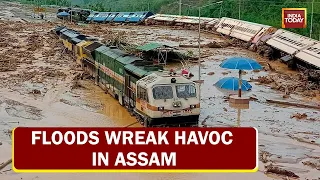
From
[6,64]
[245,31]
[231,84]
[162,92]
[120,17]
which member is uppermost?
[120,17]

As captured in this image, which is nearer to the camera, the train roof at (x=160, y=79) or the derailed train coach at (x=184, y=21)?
the train roof at (x=160, y=79)

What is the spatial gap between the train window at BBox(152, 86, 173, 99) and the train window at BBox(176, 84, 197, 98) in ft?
0.82

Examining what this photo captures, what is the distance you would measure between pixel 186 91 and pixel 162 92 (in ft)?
2.49

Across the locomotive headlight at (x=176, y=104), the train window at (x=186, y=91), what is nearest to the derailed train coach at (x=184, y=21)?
the train window at (x=186, y=91)

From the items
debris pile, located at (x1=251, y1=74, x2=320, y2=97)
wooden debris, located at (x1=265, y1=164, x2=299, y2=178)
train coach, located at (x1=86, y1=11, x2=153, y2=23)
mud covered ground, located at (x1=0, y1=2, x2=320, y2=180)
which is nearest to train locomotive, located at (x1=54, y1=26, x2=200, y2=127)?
mud covered ground, located at (x1=0, y1=2, x2=320, y2=180)

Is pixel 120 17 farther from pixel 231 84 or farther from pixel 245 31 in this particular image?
pixel 231 84

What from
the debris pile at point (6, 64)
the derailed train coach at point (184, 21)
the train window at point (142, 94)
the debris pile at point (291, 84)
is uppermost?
the derailed train coach at point (184, 21)

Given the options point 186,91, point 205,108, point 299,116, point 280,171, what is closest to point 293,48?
point 299,116

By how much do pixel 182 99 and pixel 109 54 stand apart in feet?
22.1

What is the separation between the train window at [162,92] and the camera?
14.5 meters

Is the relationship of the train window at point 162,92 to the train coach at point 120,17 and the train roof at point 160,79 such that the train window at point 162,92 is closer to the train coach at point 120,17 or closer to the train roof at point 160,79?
the train roof at point 160,79

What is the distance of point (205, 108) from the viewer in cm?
1875

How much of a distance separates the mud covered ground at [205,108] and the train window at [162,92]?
99.4 inches

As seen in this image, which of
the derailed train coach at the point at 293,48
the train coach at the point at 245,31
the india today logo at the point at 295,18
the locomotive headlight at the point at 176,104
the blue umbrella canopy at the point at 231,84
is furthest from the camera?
the train coach at the point at 245,31
